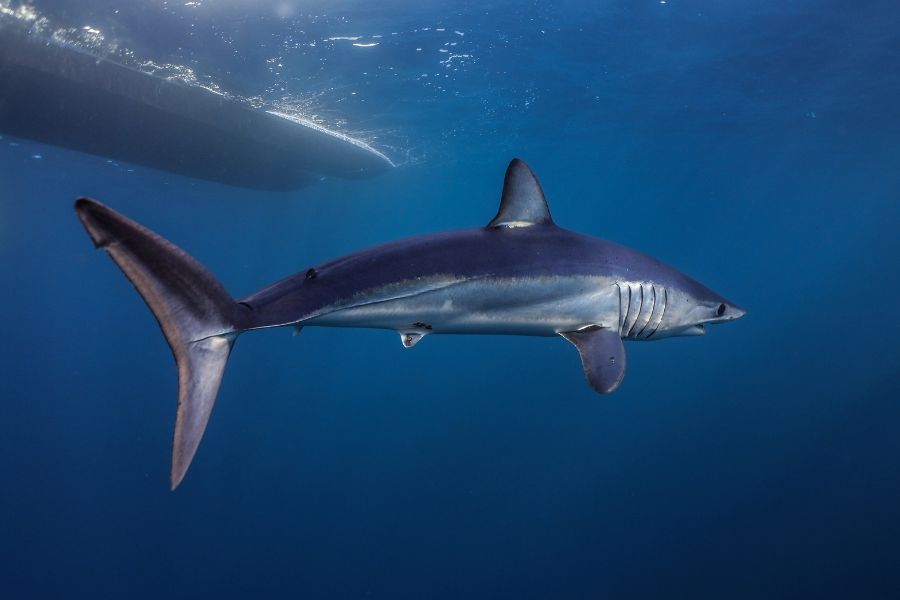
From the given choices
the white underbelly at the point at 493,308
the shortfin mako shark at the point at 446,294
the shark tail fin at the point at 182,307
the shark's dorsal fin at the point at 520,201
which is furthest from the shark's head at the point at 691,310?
the shark tail fin at the point at 182,307

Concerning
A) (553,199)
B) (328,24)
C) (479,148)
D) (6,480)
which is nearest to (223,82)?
(328,24)

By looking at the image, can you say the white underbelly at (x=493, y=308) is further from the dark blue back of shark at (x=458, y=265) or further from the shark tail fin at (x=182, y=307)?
the shark tail fin at (x=182, y=307)

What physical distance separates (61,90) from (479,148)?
69.9ft

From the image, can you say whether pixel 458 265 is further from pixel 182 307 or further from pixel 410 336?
pixel 182 307

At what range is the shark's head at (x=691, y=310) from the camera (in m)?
4.42

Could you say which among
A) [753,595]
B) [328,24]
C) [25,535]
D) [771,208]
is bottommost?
[25,535]

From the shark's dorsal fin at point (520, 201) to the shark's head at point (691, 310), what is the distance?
1328mm

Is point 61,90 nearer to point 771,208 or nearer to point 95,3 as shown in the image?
point 95,3

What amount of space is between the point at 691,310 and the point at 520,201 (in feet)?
5.83

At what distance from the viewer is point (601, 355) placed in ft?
13.0

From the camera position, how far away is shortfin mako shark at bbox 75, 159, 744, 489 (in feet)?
8.98

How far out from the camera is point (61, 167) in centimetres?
3145

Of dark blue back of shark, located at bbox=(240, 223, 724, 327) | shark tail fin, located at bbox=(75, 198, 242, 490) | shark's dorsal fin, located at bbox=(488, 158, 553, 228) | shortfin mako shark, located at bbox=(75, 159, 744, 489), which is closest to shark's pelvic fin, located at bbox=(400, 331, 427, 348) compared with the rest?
shortfin mako shark, located at bbox=(75, 159, 744, 489)

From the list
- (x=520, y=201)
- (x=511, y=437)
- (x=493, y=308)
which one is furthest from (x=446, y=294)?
(x=511, y=437)
